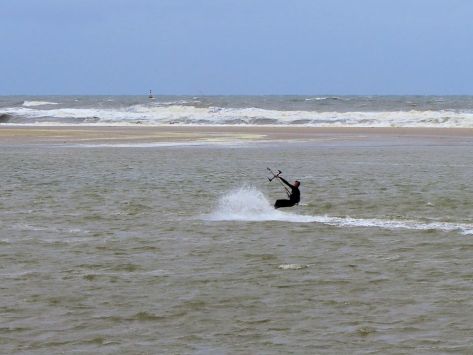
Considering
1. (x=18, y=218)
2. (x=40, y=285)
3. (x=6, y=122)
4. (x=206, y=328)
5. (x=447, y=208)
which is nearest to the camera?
(x=206, y=328)

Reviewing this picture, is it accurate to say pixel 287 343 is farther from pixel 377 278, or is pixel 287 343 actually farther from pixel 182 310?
pixel 377 278

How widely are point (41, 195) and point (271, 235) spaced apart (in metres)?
8.52

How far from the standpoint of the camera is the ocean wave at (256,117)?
71.7 meters

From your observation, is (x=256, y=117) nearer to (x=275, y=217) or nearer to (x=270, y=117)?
(x=270, y=117)

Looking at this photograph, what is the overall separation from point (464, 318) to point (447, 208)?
33.3 ft

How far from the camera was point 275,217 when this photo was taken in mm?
19359

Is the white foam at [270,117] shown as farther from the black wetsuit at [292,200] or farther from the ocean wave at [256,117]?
the black wetsuit at [292,200]

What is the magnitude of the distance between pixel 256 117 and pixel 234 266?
6587 centimetres

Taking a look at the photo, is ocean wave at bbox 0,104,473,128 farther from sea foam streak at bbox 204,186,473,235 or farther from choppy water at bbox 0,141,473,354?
sea foam streak at bbox 204,186,473,235

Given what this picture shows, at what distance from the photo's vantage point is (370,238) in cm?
1625

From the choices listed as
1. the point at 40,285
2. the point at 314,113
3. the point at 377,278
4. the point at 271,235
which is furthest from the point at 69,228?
the point at 314,113

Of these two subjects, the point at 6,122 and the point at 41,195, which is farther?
the point at 6,122

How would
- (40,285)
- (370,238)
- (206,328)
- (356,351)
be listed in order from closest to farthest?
(356,351) → (206,328) → (40,285) → (370,238)

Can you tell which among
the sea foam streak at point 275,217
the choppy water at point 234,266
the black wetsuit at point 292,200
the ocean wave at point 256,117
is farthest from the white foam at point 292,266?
the ocean wave at point 256,117
